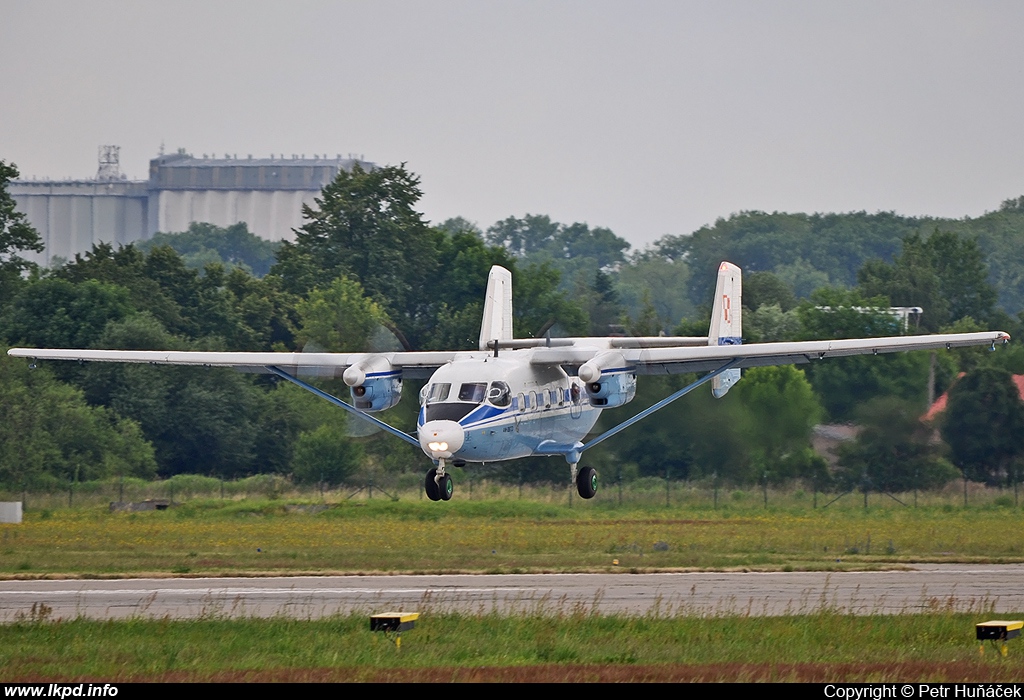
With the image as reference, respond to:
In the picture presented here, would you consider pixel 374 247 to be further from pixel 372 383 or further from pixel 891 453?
pixel 372 383

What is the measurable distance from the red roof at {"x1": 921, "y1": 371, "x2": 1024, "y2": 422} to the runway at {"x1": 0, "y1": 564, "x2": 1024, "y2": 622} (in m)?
13.0

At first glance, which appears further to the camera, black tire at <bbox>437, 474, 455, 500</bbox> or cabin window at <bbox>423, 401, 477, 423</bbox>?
black tire at <bbox>437, 474, 455, 500</bbox>

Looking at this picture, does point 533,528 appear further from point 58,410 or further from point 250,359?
point 58,410

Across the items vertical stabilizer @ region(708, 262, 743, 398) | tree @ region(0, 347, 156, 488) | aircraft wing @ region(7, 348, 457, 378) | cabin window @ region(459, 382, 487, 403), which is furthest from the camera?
tree @ region(0, 347, 156, 488)

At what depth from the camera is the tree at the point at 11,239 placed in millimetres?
79625

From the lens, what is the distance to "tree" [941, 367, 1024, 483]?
168 feet

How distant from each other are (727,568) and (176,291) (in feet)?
152

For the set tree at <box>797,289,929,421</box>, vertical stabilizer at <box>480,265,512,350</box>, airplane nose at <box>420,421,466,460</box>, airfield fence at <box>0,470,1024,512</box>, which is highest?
vertical stabilizer at <box>480,265,512,350</box>

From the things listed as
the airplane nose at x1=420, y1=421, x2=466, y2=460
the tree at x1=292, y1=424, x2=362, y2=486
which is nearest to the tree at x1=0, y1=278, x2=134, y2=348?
the tree at x1=292, y1=424, x2=362, y2=486

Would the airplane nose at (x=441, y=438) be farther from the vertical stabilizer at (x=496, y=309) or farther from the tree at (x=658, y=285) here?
the tree at (x=658, y=285)

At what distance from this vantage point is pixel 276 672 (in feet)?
72.3

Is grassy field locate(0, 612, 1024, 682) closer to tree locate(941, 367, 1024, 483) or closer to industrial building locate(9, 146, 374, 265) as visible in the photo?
tree locate(941, 367, 1024, 483)

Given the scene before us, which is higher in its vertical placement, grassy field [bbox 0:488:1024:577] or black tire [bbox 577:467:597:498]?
black tire [bbox 577:467:597:498]

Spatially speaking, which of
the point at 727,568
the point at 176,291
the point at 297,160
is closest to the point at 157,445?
the point at 176,291
